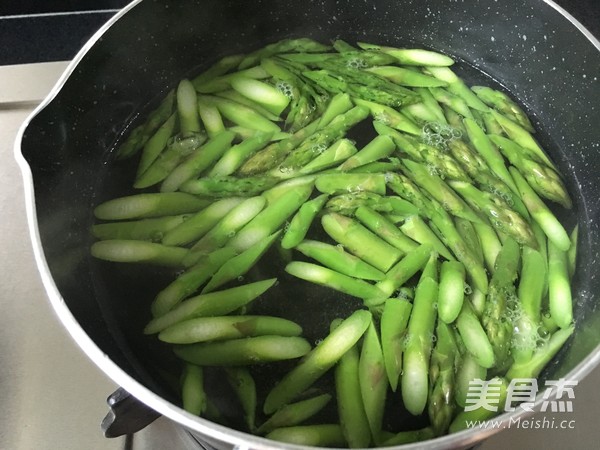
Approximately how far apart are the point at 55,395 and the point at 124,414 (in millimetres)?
235

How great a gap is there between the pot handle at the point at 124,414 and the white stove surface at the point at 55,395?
0.38ft

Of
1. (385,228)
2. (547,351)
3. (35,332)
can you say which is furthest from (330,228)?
(35,332)

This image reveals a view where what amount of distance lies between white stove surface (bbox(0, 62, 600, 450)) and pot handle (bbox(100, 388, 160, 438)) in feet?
0.38

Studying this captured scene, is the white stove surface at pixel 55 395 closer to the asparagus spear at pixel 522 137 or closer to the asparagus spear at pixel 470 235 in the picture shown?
the asparagus spear at pixel 470 235

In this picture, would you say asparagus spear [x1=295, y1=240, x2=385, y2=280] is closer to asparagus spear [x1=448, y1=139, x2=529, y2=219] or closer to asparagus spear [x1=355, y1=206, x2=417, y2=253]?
asparagus spear [x1=355, y1=206, x2=417, y2=253]

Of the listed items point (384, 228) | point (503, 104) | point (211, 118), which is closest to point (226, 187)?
point (211, 118)

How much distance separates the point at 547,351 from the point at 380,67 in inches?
25.8

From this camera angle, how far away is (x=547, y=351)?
877mm

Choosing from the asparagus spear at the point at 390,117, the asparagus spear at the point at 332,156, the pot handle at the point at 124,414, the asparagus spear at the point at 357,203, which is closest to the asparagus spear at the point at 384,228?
the asparagus spear at the point at 357,203

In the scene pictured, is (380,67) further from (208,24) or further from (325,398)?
(325,398)

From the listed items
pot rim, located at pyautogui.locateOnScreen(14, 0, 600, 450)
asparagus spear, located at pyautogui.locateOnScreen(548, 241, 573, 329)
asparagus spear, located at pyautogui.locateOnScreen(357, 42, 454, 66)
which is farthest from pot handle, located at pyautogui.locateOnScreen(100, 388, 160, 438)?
asparagus spear, located at pyautogui.locateOnScreen(357, 42, 454, 66)

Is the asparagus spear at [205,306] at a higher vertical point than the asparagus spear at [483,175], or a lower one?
lower

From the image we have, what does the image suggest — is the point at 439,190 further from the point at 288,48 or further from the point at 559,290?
the point at 288,48

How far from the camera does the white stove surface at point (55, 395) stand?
844 millimetres
